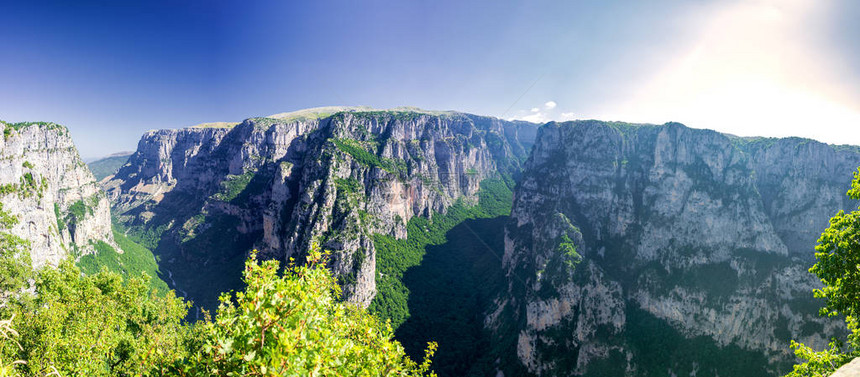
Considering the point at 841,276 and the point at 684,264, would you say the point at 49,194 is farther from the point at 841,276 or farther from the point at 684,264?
the point at 684,264

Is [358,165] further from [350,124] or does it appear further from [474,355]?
[474,355]

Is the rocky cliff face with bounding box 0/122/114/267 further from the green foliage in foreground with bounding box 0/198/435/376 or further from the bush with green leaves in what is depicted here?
the green foliage in foreground with bounding box 0/198/435/376

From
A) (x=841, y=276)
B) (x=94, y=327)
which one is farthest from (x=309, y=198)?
(x=841, y=276)

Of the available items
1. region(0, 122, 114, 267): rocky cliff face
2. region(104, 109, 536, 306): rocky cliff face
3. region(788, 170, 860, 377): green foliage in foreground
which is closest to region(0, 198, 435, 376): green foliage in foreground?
region(0, 122, 114, 267): rocky cliff face

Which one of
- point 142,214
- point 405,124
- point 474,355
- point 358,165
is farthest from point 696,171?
point 142,214

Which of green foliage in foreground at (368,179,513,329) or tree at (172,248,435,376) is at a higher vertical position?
tree at (172,248,435,376)
